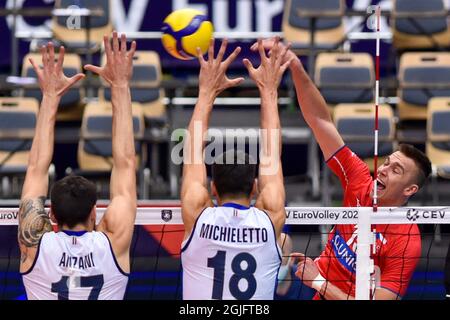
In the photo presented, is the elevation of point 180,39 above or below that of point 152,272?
above

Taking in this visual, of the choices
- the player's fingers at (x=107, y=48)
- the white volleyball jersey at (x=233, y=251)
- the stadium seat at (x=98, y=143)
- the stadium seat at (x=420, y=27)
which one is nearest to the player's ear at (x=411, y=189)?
the white volleyball jersey at (x=233, y=251)

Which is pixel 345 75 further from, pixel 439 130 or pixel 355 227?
pixel 355 227

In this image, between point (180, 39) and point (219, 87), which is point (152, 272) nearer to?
point (180, 39)

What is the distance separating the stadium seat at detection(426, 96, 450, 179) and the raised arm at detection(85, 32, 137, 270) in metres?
7.11

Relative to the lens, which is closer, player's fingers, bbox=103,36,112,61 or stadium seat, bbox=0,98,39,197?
player's fingers, bbox=103,36,112,61

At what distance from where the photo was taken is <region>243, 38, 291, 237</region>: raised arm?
609cm

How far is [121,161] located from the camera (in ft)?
20.4

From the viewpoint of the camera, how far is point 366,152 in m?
13.0

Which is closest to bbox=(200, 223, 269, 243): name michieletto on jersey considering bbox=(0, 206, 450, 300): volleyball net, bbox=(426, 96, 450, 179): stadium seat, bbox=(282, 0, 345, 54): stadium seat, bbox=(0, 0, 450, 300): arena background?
bbox=(0, 206, 450, 300): volleyball net

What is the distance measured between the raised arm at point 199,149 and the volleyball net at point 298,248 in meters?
0.77

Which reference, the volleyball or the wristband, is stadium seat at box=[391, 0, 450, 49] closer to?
the volleyball

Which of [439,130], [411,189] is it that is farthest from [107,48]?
[439,130]

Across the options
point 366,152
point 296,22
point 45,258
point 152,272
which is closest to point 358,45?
point 296,22
